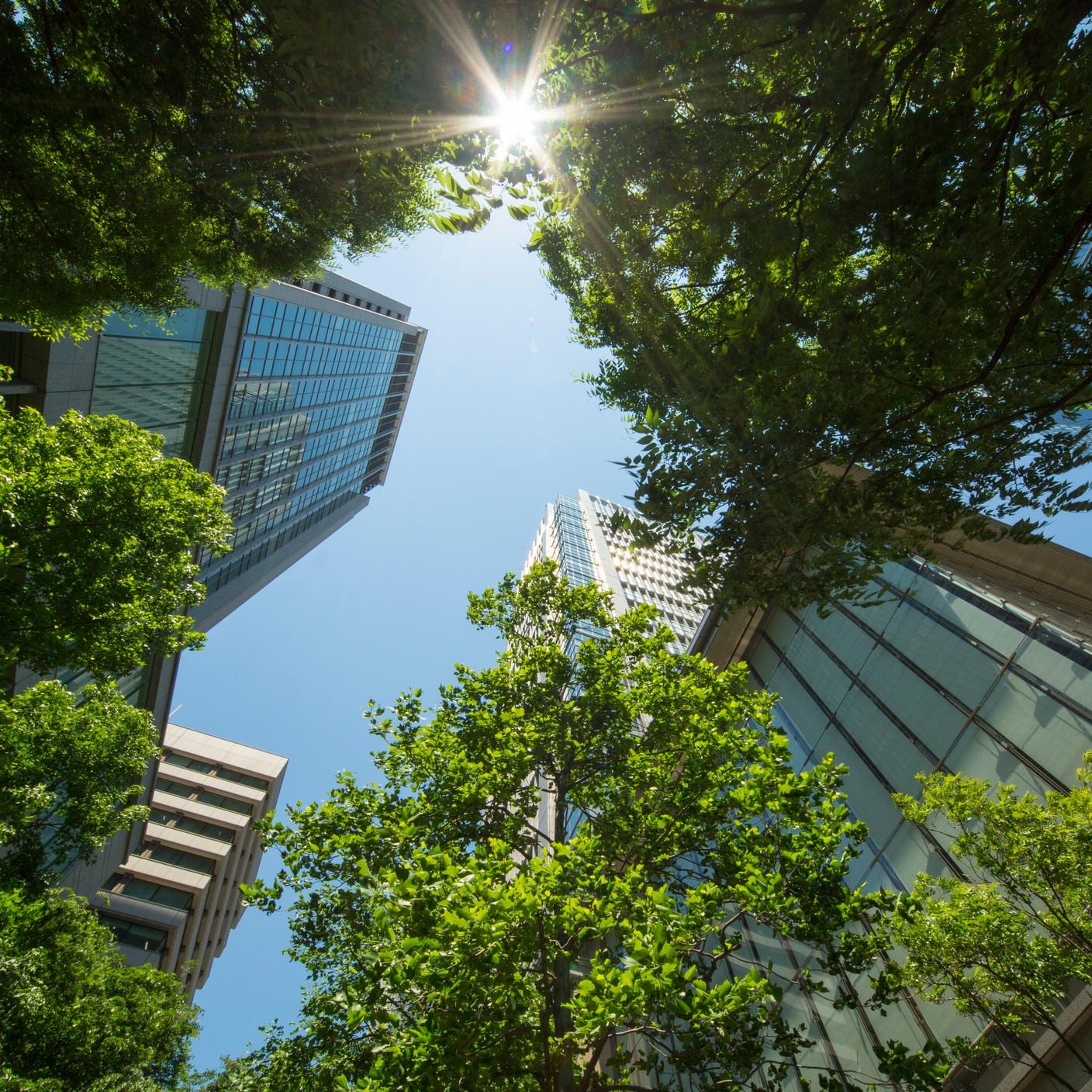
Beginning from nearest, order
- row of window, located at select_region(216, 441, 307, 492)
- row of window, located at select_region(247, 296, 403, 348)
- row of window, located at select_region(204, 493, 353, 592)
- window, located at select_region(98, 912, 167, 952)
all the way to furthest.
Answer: row of window, located at select_region(247, 296, 403, 348)
row of window, located at select_region(216, 441, 307, 492)
window, located at select_region(98, 912, 167, 952)
row of window, located at select_region(204, 493, 353, 592)

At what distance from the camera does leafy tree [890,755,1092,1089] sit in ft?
23.4

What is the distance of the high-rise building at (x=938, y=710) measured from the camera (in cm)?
918

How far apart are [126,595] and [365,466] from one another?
61818 millimetres

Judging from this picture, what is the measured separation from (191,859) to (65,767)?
35.7m

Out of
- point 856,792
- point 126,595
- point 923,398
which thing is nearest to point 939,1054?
point 923,398

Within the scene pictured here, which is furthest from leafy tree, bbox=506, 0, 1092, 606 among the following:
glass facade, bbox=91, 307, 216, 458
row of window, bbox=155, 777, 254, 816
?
row of window, bbox=155, 777, 254, 816

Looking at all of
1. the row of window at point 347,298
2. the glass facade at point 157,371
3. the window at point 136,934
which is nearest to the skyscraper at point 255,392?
the glass facade at point 157,371

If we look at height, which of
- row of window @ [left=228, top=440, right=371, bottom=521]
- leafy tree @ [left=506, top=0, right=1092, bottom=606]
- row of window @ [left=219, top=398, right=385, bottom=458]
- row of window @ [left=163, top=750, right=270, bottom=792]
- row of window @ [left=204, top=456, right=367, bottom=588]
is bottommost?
row of window @ [left=163, top=750, right=270, bottom=792]

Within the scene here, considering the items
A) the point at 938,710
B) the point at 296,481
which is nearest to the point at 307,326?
the point at 296,481

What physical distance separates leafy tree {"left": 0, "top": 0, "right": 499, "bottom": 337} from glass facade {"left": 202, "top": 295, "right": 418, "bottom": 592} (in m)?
16.2

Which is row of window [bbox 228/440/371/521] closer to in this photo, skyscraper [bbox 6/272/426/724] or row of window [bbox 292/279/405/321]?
skyscraper [bbox 6/272/426/724]

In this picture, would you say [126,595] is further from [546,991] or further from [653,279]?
[653,279]

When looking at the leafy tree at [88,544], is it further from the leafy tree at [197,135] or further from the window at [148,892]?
the window at [148,892]

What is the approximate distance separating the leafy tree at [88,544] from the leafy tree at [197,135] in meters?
2.21
